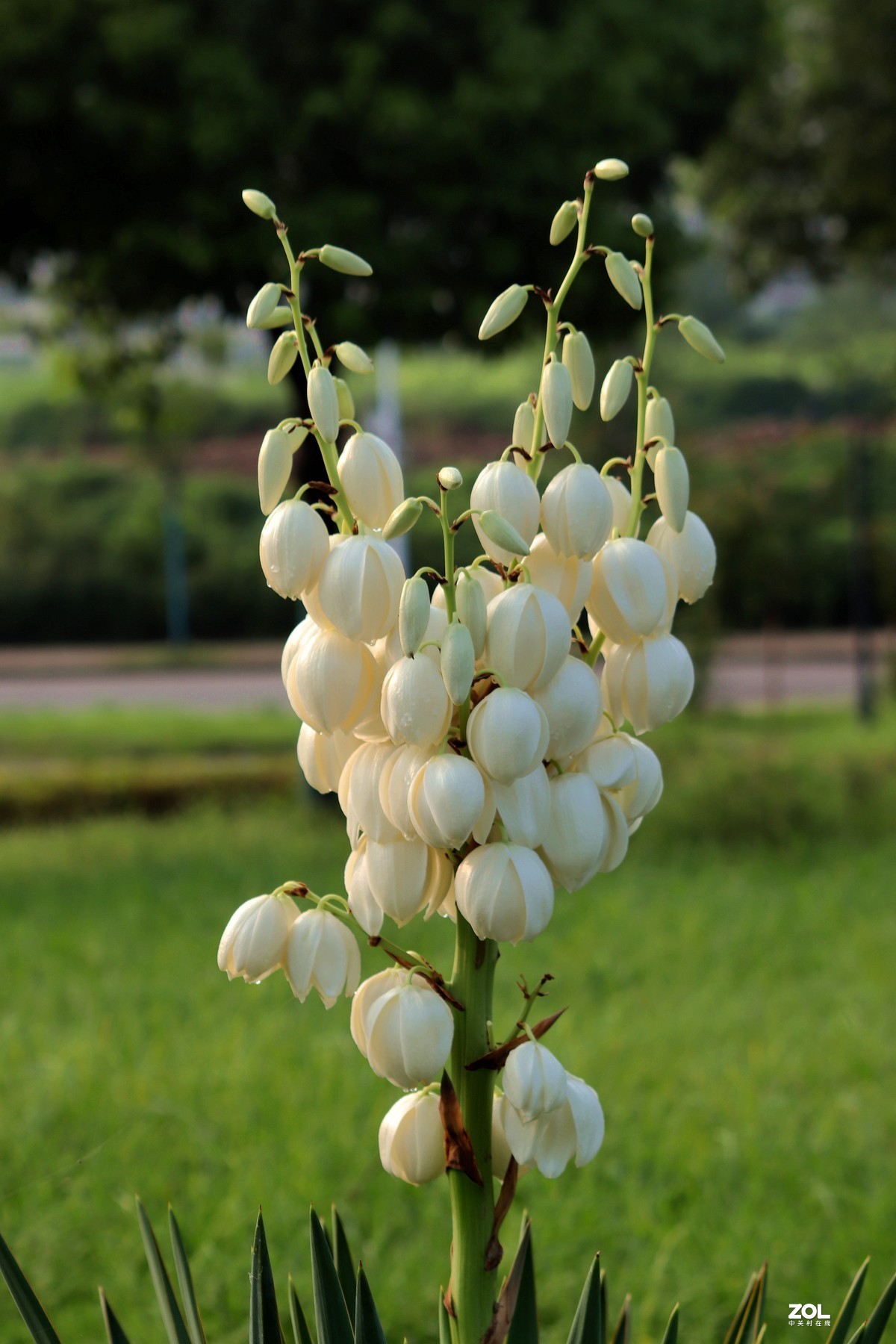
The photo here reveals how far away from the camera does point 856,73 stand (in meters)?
7.97

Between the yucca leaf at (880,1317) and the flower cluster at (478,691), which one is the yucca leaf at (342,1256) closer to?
the flower cluster at (478,691)

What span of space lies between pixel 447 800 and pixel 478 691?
0.10 m

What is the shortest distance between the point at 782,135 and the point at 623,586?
8675 mm

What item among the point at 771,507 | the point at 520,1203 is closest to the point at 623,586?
the point at 520,1203

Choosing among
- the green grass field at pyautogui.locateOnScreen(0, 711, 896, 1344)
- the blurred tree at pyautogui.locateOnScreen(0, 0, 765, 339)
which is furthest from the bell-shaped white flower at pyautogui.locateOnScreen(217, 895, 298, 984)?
the blurred tree at pyautogui.locateOnScreen(0, 0, 765, 339)

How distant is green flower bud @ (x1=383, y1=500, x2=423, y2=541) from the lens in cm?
78

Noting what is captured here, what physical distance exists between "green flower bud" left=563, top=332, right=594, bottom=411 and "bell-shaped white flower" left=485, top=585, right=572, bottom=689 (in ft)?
0.53

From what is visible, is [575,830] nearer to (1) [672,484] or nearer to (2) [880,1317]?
(1) [672,484]

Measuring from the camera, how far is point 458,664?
2.46ft

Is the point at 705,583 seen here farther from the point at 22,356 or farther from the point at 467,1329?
the point at 22,356

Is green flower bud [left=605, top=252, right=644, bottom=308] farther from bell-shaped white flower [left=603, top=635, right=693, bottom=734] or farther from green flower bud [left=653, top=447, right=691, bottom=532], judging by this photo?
bell-shaped white flower [left=603, top=635, right=693, bottom=734]

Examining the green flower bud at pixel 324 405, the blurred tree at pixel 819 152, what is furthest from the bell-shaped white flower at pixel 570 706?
the blurred tree at pixel 819 152

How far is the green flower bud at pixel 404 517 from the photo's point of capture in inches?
30.6

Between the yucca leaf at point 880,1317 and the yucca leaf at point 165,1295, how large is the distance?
508mm
